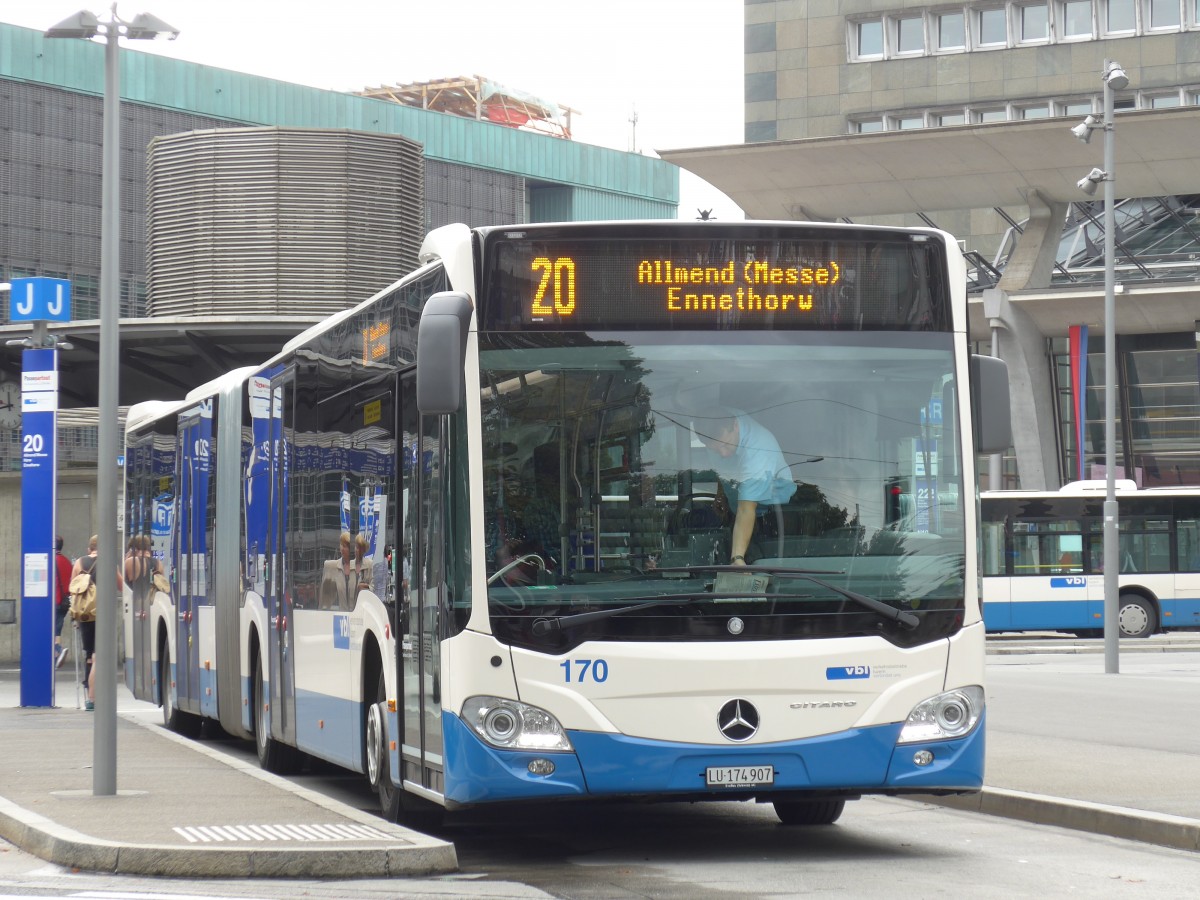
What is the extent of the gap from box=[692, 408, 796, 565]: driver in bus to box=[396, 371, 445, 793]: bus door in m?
1.24

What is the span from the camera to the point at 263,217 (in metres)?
38.5

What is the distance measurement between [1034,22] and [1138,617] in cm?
3448

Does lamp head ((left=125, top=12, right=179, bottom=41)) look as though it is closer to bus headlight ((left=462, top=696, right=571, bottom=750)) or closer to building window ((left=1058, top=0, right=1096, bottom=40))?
bus headlight ((left=462, top=696, right=571, bottom=750))

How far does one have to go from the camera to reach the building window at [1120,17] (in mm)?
64625

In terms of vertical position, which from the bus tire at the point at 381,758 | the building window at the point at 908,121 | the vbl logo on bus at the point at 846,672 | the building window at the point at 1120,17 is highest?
the building window at the point at 1120,17

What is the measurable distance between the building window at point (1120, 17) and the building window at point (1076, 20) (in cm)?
54

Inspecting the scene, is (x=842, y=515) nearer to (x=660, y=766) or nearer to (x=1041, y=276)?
(x=660, y=766)

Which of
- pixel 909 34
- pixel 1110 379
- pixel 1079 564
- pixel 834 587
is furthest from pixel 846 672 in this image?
pixel 909 34

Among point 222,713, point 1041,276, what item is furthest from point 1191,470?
point 222,713

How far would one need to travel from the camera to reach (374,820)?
9.51 m

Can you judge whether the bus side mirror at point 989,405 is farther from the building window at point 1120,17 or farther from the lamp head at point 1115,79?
the building window at point 1120,17

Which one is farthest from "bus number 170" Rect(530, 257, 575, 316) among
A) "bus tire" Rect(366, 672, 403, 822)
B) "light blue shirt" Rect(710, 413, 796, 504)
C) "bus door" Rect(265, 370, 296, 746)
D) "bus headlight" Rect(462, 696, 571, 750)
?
"bus door" Rect(265, 370, 296, 746)

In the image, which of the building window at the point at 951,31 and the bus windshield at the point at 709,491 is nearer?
the bus windshield at the point at 709,491

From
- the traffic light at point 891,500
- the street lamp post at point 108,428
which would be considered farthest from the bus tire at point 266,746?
the traffic light at point 891,500
